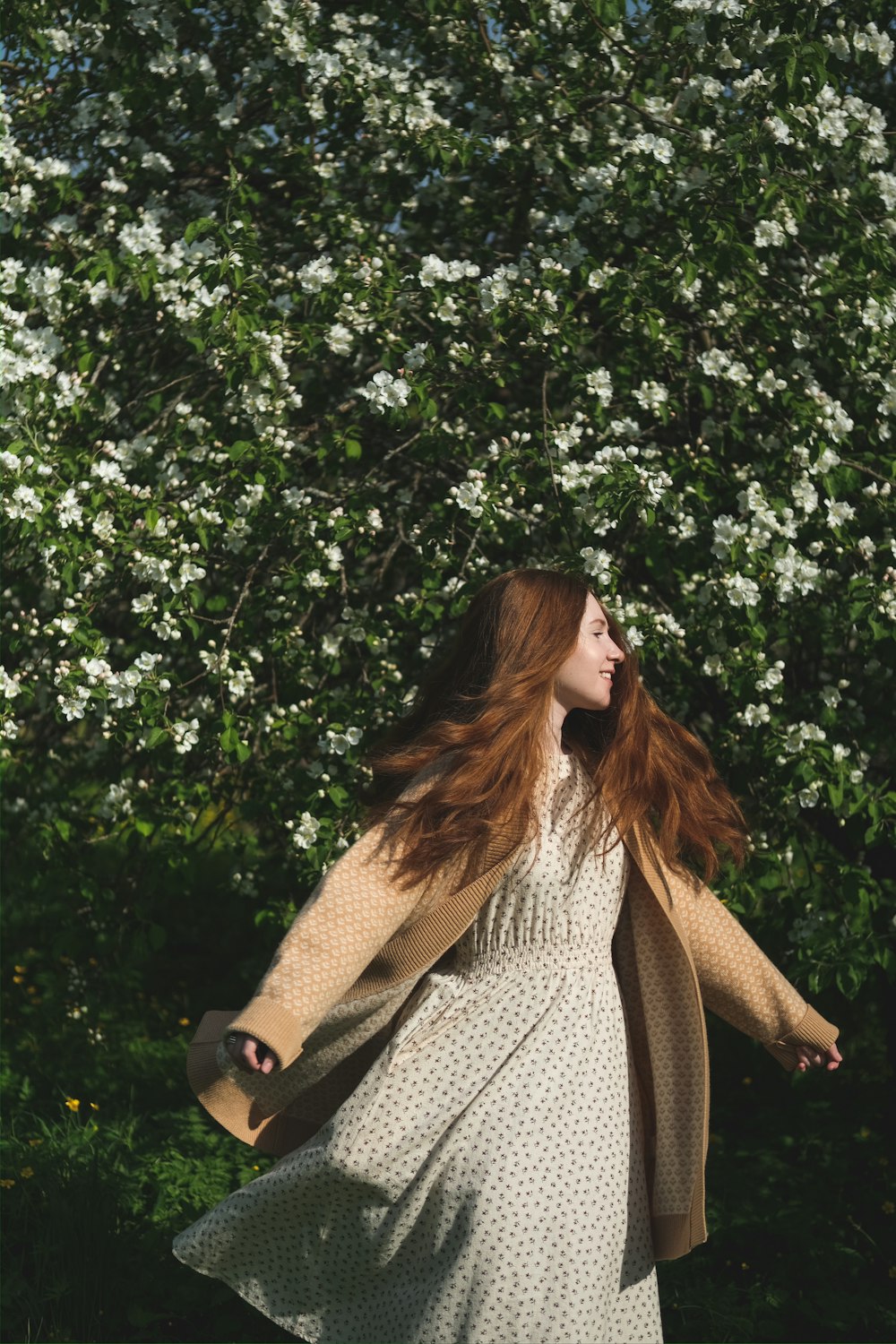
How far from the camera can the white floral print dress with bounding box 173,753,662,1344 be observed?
2232 mm

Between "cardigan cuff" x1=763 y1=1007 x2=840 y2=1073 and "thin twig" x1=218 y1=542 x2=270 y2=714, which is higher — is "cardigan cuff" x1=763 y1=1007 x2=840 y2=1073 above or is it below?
below

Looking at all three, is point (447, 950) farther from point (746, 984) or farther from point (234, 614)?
point (234, 614)

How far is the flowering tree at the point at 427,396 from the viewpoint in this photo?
316 cm

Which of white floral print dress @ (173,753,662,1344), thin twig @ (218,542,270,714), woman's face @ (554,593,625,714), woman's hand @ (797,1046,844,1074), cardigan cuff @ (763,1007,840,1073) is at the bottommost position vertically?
white floral print dress @ (173,753,662,1344)

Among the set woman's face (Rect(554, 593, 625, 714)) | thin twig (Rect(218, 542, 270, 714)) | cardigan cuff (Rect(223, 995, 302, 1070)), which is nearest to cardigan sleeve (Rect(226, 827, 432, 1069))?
cardigan cuff (Rect(223, 995, 302, 1070))

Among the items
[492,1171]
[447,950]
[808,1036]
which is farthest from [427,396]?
[492,1171]

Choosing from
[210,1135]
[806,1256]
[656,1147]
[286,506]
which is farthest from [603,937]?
[210,1135]

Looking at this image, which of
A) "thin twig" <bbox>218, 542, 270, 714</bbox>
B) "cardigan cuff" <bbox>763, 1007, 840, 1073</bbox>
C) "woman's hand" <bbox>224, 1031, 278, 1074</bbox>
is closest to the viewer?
"woman's hand" <bbox>224, 1031, 278, 1074</bbox>

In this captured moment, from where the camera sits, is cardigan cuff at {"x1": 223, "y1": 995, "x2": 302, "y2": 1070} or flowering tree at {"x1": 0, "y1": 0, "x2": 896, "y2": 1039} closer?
cardigan cuff at {"x1": 223, "y1": 995, "x2": 302, "y2": 1070}

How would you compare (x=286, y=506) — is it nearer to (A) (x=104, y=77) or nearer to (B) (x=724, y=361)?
(B) (x=724, y=361)

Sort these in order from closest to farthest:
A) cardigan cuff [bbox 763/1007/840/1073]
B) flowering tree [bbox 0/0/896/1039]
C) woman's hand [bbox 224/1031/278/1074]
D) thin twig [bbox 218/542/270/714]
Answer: woman's hand [bbox 224/1031/278/1074] < cardigan cuff [bbox 763/1007/840/1073] < flowering tree [bbox 0/0/896/1039] < thin twig [bbox 218/542/270/714]

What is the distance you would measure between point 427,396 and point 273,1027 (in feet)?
5.21

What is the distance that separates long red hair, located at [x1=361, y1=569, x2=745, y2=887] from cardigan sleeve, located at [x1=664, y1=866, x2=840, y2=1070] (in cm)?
8

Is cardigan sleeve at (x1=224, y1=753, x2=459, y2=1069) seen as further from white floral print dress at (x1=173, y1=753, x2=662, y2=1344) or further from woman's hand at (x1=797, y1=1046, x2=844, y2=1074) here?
woman's hand at (x1=797, y1=1046, x2=844, y2=1074)
